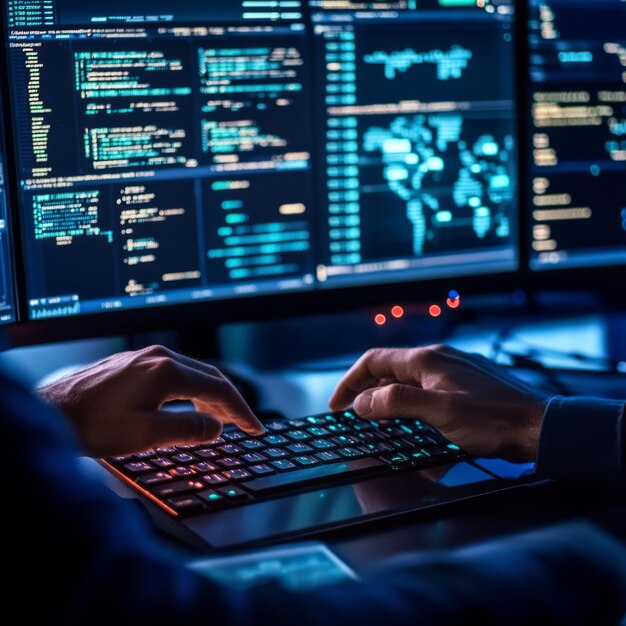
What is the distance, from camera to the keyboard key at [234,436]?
85 cm

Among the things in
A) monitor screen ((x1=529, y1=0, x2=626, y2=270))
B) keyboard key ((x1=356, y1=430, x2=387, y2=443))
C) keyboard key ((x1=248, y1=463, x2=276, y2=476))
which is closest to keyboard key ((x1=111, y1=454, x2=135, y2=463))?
keyboard key ((x1=248, y1=463, x2=276, y2=476))

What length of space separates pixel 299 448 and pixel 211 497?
123 mm

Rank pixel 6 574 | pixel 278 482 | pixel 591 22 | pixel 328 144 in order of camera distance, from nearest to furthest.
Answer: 1. pixel 6 574
2. pixel 278 482
3. pixel 328 144
4. pixel 591 22

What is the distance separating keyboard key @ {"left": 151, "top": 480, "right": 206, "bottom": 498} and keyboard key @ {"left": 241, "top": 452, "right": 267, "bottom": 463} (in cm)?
6

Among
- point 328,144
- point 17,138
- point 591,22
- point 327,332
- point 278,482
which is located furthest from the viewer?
point 327,332

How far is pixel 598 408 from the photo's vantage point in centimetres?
84

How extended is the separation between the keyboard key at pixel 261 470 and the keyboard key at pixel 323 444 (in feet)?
0.20

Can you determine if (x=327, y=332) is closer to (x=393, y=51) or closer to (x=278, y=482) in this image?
(x=393, y=51)

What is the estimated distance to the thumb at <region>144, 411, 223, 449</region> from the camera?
79cm

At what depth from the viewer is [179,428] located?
795 millimetres

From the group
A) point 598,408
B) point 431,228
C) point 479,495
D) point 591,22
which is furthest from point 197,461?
point 591,22

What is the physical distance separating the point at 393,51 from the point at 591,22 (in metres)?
0.30

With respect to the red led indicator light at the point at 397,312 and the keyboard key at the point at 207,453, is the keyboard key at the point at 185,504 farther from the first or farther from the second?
the red led indicator light at the point at 397,312

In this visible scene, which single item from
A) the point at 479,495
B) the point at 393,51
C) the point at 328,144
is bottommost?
the point at 479,495
